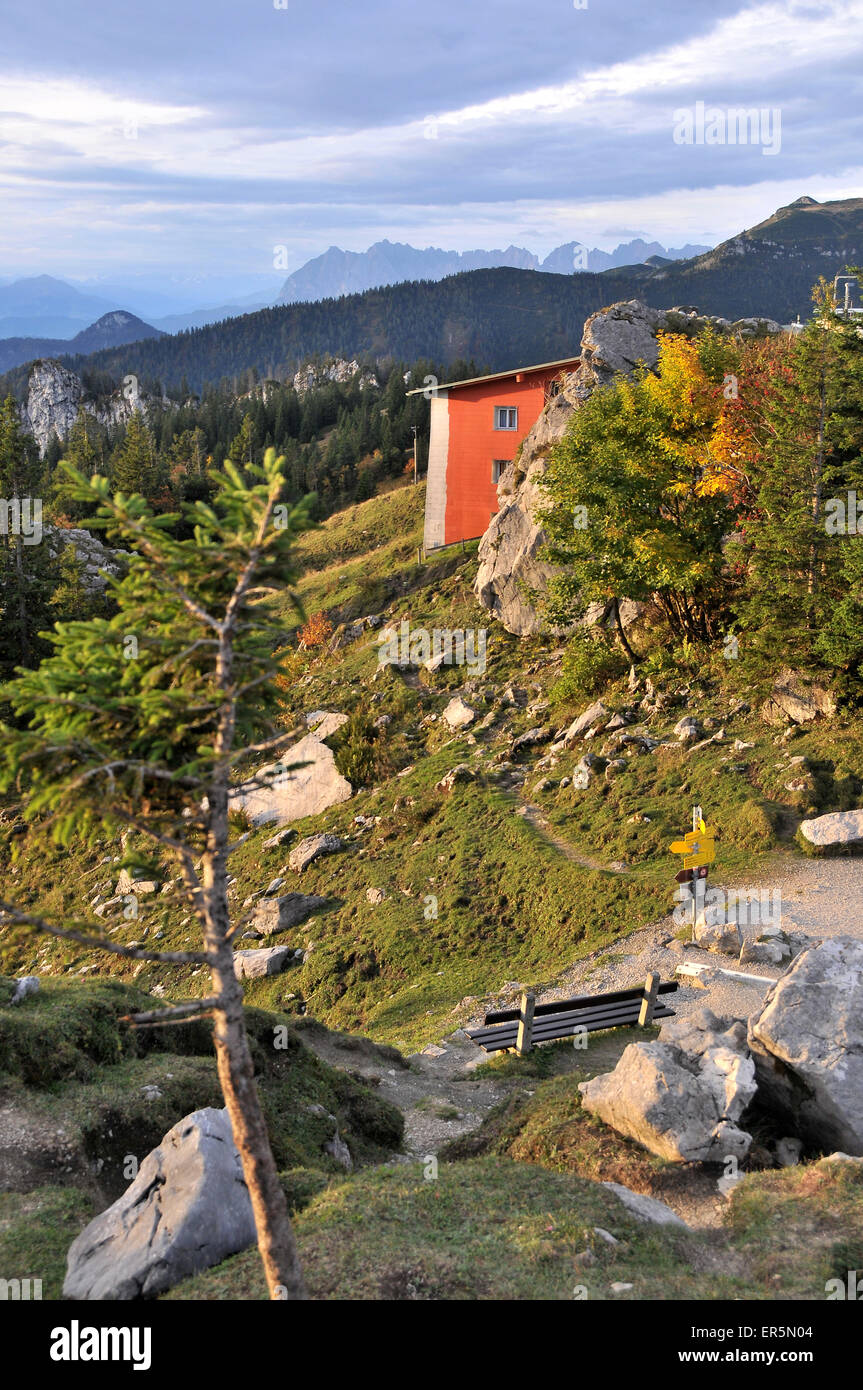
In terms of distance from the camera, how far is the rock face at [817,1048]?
1264cm

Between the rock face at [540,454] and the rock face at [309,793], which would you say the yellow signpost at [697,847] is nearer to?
the rock face at [309,793]

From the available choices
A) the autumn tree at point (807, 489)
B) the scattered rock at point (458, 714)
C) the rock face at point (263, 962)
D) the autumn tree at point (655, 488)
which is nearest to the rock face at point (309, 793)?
the scattered rock at point (458, 714)

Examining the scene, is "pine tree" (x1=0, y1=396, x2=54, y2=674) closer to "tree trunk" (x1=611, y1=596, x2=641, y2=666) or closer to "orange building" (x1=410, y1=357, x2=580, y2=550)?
"orange building" (x1=410, y1=357, x2=580, y2=550)

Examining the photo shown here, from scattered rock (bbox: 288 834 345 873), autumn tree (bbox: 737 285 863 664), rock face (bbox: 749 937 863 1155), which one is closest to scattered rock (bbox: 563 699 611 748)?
autumn tree (bbox: 737 285 863 664)

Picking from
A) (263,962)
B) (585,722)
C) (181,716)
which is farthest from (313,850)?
(181,716)

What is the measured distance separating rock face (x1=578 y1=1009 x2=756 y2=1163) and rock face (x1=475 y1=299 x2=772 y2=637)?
28622 millimetres

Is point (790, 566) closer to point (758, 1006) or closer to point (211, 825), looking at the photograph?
point (758, 1006)

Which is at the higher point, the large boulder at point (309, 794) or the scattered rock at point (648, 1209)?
the scattered rock at point (648, 1209)

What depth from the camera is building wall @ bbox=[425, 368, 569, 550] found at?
51969 mm

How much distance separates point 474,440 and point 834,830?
3739 cm

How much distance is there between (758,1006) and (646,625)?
20.3 meters

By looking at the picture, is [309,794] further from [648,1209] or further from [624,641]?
[648,1209]

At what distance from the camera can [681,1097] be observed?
12.7 meters

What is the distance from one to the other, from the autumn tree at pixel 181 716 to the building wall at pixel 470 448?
4694cm
